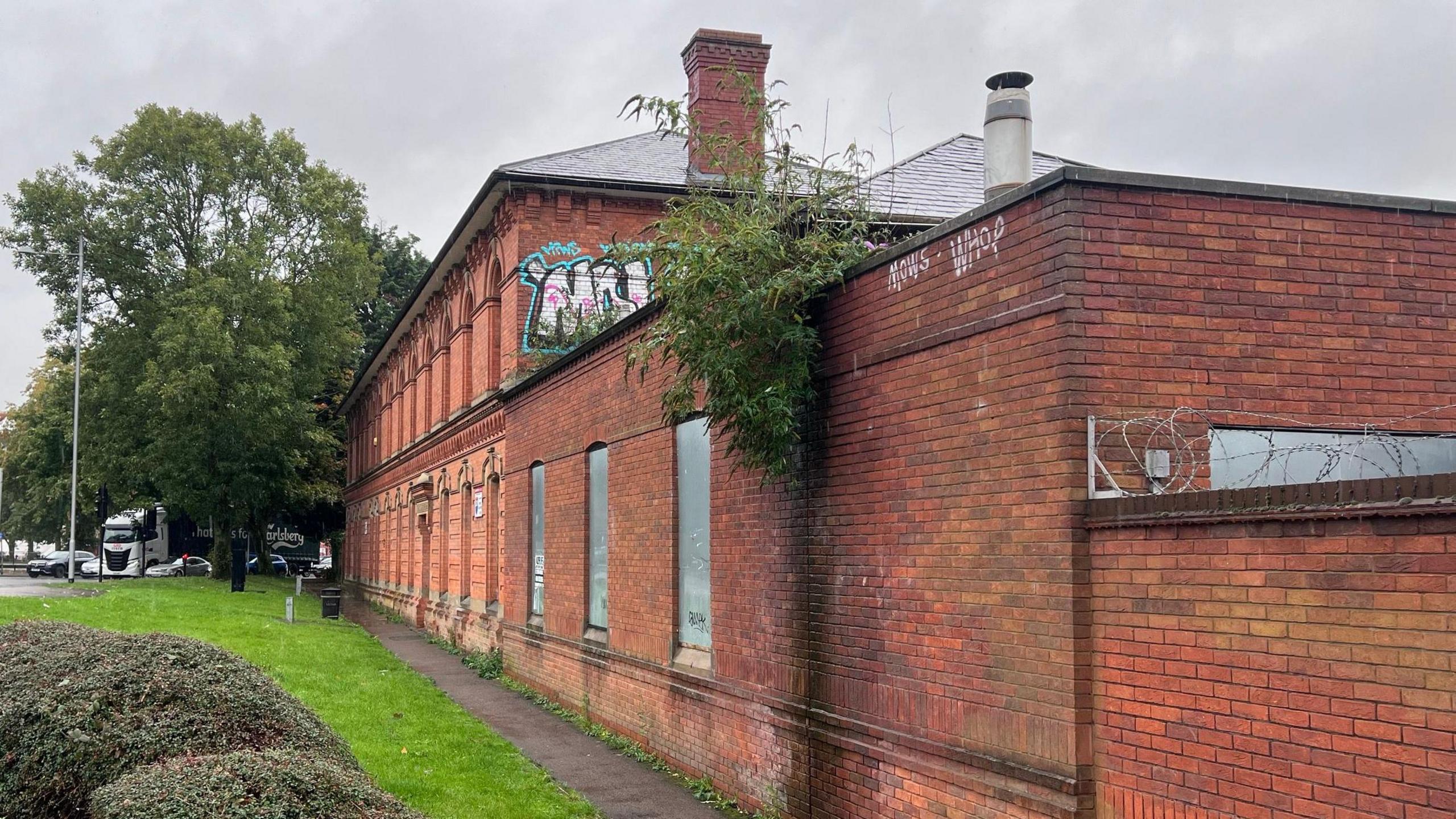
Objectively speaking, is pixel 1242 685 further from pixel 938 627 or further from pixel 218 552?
pixel 218 552

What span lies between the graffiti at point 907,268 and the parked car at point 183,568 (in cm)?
5623

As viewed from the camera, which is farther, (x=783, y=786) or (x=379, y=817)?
(x=783, y=786)

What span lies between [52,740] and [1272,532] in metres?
6.40

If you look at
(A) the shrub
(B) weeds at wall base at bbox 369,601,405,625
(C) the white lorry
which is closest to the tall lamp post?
(B) weeds at wall base at bbox 369,601,405,625

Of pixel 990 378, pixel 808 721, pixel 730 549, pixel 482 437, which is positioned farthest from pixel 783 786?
pixel 482 437

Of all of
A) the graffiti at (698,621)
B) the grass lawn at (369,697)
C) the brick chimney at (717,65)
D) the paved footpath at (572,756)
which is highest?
the brick chimney at (717,65)

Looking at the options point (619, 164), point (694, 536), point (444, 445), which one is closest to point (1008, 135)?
point (694, 536)

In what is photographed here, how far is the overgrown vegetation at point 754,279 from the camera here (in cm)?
847

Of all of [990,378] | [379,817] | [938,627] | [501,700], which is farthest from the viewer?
[501,700]

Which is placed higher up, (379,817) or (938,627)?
(938,627)

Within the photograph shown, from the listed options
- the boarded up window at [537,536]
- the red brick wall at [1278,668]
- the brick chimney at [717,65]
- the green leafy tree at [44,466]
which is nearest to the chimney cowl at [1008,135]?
the red brick wall at [1278,668]

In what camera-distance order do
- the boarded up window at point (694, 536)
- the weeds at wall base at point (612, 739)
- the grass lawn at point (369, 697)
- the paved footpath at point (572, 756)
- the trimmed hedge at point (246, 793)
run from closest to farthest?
the trimmed hedge at point (246, 793) < the weeds at wall base at point (612, 739) < the paved footpath at point (572, 756) < the grass lawn at point (369, 697) < the boarded up window at point (694, 536)

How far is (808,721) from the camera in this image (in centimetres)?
878

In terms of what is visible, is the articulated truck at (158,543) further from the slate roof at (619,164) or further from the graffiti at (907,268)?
the graffiti at (907,268)
